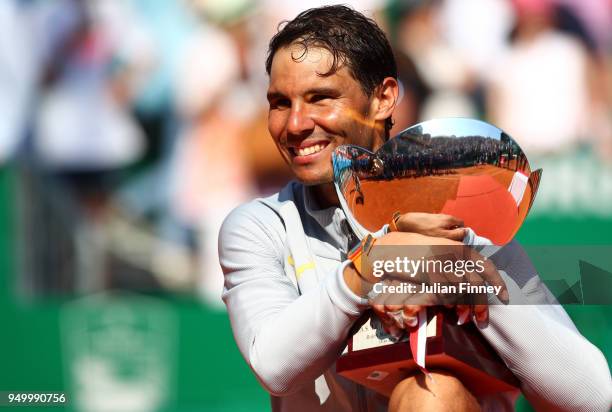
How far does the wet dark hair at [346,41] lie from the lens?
5.15 ft

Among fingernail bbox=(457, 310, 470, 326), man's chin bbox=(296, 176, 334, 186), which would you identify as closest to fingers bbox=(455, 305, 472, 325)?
fingernail bbox=(457, 310, 470, 326)

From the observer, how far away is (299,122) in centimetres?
154

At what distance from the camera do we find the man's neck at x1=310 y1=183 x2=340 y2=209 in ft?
5.34

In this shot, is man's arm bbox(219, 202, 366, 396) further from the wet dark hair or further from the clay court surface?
the wet dark hair

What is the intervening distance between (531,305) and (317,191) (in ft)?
1.44

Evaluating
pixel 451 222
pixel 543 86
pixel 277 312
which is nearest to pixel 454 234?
pixel 451 222

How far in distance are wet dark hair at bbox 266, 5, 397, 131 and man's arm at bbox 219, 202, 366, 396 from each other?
274 mm

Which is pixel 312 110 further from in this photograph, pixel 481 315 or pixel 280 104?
pixel 481 315

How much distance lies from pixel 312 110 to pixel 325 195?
0.16 meters

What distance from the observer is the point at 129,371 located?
11.1 ft

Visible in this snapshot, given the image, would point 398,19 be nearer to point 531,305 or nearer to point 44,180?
point 44,180

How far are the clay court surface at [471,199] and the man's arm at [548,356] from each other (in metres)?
0.08

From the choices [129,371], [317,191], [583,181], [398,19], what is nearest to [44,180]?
[129,371]

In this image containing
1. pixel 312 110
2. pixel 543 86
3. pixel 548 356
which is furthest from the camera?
pixel 543 86
